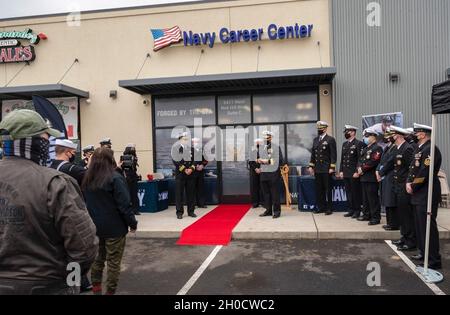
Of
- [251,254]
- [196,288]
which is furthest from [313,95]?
[196,288]

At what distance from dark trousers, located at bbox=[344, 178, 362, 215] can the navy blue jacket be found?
605cm

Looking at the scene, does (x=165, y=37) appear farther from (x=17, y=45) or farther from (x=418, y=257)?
(x=418, y=257)

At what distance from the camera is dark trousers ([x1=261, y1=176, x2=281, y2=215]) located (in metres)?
9.25

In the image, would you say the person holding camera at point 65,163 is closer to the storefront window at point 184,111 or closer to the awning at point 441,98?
the awning at point 441,98

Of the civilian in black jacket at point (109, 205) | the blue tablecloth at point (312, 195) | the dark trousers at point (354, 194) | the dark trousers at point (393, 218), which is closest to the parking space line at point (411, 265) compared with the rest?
the dark trousers at point (393, 218)

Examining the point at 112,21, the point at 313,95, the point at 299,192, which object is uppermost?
the point at 112,21

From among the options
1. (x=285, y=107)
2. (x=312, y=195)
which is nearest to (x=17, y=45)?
(x=285, y=107)

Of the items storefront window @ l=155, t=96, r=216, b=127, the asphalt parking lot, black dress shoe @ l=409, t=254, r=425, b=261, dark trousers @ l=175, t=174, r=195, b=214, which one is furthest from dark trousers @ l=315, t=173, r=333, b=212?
storefront window @ l=155, t=96, r=216, b=127

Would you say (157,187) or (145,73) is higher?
(145,73)

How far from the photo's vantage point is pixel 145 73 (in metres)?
11.9

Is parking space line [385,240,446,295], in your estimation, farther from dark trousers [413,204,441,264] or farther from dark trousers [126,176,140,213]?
dark trousers [126,176,140,213]

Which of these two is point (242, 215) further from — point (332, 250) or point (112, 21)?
point (112, 21)
